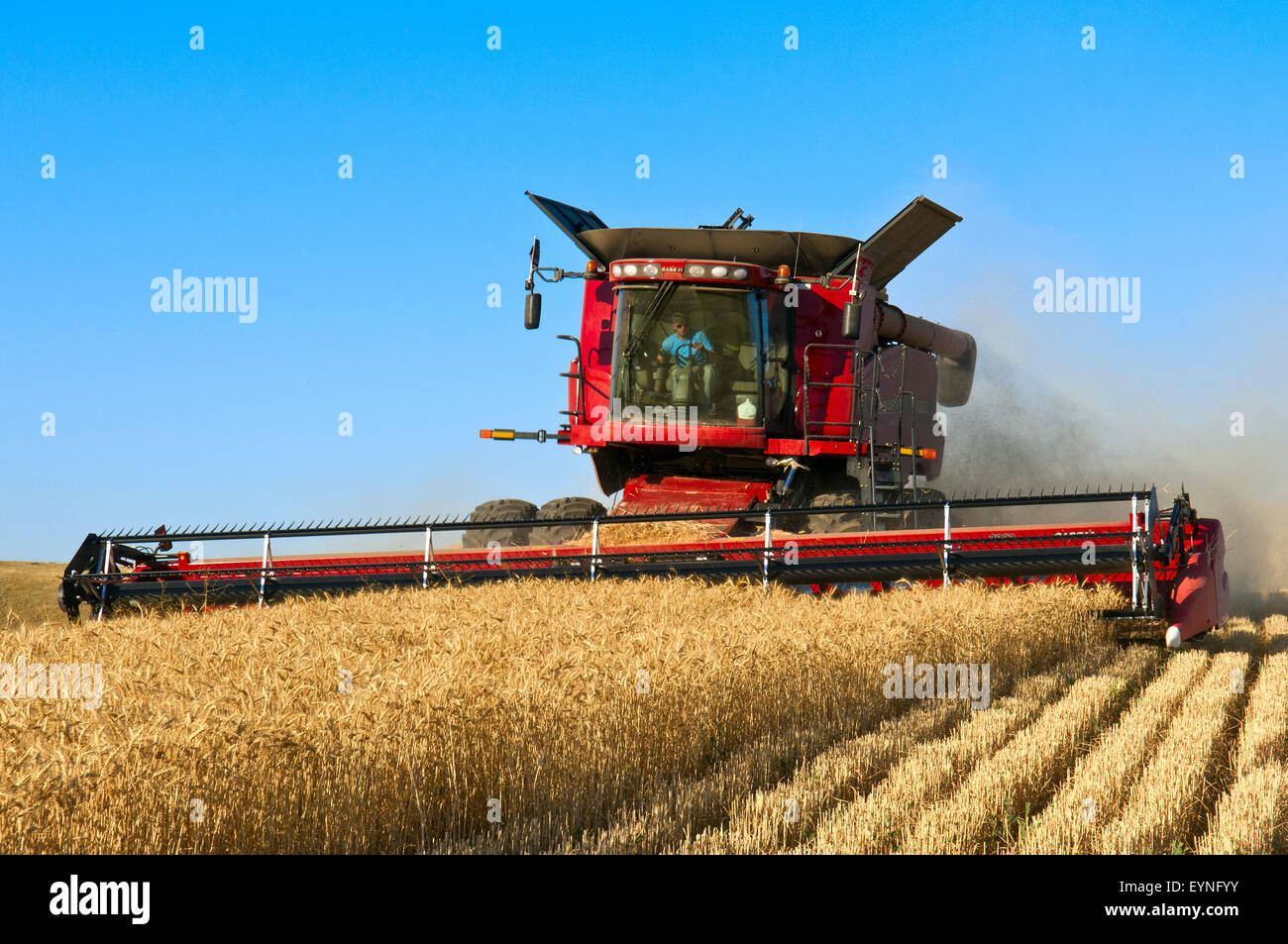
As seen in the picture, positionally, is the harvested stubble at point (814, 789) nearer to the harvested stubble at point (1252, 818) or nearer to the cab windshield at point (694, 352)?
the harvested stubble at point (1252, 818)

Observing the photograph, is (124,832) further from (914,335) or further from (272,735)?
(914,335)

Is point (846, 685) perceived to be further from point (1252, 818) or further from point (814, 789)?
point (1252, 818)

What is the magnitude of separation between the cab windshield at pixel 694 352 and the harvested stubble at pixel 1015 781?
407 centimetres

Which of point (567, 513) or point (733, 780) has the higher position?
point (567, 513)

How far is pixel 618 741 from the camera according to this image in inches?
167

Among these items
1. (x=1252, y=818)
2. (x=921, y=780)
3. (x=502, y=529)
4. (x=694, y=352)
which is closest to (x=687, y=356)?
(x=694, y=352)

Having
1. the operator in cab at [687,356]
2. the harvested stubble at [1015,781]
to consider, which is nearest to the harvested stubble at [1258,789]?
the harvested stubble at [1015,781]

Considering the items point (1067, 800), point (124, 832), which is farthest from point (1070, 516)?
point (124, 832)

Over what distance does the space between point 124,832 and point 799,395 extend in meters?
7.47

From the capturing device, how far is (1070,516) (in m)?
14.4

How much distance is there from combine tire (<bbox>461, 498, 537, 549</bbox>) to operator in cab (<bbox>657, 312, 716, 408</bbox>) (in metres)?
1.57

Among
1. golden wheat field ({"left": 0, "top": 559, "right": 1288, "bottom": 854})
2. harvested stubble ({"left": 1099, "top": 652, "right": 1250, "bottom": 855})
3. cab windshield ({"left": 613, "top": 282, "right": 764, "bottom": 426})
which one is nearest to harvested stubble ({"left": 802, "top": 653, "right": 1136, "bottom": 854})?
golden wheat field ({"left": 0, "top": 559, "right": 1288, "bottom": 854})

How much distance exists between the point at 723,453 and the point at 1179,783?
6055 mm

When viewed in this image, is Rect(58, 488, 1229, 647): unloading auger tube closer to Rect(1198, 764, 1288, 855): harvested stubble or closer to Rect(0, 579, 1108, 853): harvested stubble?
Rect(0, 579, 1108, 853): harvested stubble
